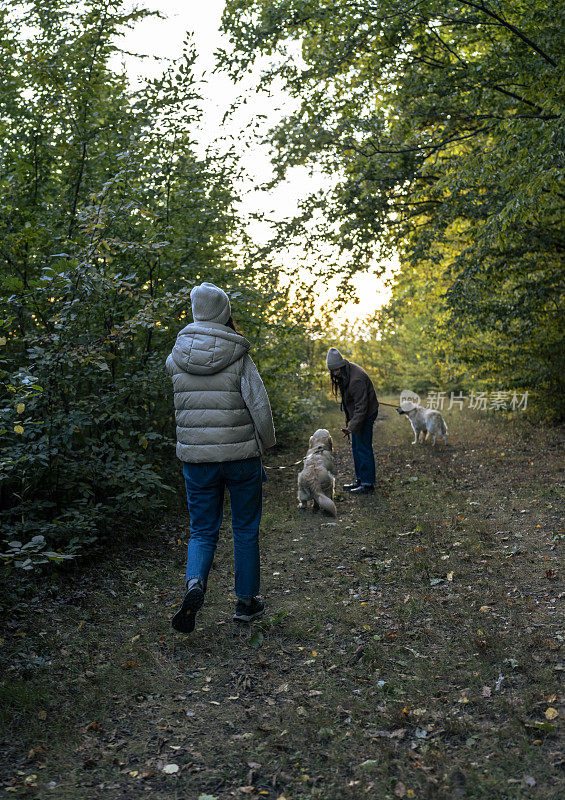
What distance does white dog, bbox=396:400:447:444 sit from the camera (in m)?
14.2

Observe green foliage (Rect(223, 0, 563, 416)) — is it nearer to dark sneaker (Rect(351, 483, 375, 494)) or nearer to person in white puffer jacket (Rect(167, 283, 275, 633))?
dark sneaker (Rect(351, 483, 375, 494))

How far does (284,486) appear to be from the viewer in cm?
1105

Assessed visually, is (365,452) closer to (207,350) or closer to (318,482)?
(318,482)

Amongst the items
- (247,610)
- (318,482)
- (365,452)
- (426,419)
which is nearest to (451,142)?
(426,419)

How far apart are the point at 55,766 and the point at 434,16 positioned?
432 inches

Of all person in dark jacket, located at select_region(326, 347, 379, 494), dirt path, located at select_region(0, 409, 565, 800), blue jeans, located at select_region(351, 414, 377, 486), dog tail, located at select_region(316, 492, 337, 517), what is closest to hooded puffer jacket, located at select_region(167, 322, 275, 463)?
dirt path, located at select_region(0, 409, 565, 800)

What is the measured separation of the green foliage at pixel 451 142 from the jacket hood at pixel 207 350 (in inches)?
196

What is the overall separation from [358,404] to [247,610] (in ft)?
15.7

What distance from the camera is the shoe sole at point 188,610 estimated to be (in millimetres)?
4484

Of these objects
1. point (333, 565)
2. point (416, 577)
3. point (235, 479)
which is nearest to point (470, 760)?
point (235, 479)

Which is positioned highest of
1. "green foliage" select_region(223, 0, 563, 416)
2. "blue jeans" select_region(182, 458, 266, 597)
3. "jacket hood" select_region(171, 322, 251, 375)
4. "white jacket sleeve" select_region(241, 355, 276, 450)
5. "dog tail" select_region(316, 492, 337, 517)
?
"green foliage" select_region(223, 0, 563, 416)

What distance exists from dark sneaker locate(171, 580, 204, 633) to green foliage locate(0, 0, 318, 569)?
→ 1.30m

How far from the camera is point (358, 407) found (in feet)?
30.8

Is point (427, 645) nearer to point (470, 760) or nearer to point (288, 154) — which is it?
point (470, 760)
